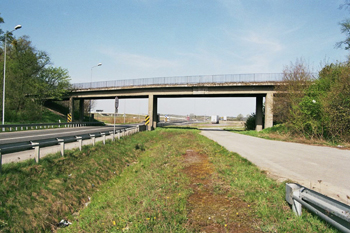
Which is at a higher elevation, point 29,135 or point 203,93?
point 203,93

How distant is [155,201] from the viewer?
4.94 meters

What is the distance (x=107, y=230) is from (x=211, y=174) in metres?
3.54

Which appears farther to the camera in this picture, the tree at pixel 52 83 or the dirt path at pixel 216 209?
the tree at pixel 52 83

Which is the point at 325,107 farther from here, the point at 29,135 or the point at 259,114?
the point at 29,135

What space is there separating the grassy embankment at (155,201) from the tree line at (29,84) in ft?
112

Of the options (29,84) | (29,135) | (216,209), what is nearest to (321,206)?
(216,209)

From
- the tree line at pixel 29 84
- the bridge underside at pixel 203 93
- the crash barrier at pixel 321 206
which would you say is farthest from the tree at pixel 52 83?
the crash barrier at pixel 321 206

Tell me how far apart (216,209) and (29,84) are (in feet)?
148

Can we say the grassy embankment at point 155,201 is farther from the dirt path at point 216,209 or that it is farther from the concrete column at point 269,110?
the concrete column at point 269,110

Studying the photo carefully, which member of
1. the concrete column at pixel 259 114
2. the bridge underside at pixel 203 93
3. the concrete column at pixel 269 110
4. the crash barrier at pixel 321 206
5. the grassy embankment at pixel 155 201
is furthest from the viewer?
the concrete column at pixel 259 114

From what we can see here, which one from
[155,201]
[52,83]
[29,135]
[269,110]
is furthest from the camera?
[52,83]

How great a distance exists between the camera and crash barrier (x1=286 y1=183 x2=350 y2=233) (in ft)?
10.3

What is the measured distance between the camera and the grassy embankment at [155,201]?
3.94 meters

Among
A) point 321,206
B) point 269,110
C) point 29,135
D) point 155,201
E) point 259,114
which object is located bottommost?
point 29,135
